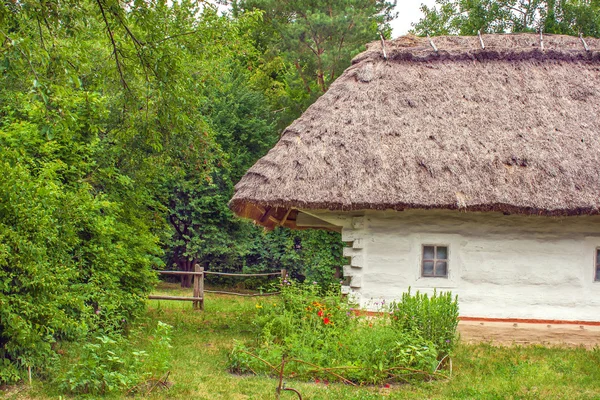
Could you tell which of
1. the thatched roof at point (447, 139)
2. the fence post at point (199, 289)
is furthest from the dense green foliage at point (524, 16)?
the fence post at point (199, 289)

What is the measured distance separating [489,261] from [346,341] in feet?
10.6

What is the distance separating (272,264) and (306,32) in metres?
7.24

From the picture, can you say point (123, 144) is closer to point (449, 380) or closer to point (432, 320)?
point (432, 320)

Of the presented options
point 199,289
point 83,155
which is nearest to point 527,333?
point 83,155

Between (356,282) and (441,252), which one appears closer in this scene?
(356,282)

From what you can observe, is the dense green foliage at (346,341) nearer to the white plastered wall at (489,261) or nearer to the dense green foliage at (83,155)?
the white plastered wall at (489,261)

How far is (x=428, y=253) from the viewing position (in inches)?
392

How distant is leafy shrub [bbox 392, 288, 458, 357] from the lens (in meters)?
7.93

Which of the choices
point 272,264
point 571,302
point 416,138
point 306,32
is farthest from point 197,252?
point 571,302

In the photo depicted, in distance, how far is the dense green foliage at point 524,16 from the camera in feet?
62.6

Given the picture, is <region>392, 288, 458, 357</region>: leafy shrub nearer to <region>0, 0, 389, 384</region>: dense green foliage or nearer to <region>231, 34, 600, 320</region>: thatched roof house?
<region>231, 34, 600, 320</region>: thatched roof house

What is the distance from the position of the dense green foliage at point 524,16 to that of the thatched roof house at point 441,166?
8.76 metres

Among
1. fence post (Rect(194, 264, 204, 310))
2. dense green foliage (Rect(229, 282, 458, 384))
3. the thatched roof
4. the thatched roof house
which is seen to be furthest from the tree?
dense green foliage (Rect(229, 282, 458, 384))

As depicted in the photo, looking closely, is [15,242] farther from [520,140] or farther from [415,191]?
[520,140]
